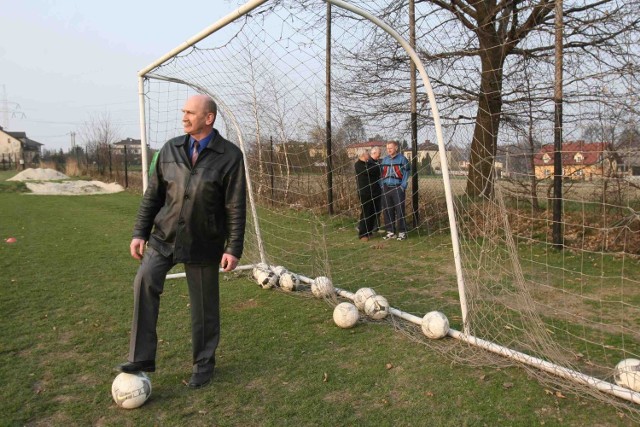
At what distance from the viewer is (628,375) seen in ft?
10.1

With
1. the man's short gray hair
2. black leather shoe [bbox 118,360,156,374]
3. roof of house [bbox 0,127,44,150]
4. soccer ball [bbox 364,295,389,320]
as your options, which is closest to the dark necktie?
the man's short gray hair

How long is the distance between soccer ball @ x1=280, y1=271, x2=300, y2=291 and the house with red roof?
124 inches

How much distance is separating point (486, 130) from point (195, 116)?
3649mm

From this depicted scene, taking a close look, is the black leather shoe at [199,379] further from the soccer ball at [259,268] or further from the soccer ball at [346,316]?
the soccer ball at [259,268]

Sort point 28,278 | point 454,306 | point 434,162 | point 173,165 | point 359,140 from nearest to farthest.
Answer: point 173,165, point 454,306, point 434,162, point 28,278, point 359,140

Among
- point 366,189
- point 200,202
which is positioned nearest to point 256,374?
point 200,202

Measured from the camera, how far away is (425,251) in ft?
25.4

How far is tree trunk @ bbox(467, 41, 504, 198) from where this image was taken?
4164 mm

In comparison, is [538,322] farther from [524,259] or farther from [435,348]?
[524,259]

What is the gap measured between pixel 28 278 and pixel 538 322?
5912 mm

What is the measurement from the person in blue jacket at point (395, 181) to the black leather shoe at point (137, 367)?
18.2ft

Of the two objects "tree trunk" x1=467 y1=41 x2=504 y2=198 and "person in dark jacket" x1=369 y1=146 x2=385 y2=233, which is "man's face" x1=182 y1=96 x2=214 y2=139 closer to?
"tree trunk" x1=467 y1=41 x2=504 y2=198

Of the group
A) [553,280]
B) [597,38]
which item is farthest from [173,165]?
[597,38]

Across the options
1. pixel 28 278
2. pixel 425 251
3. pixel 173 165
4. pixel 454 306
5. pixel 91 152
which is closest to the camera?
pixel 173 165
